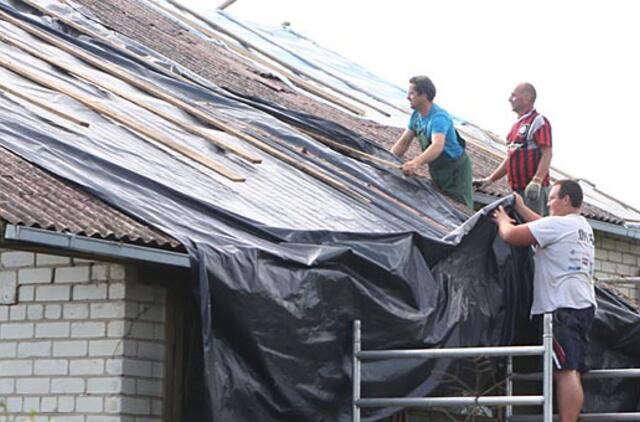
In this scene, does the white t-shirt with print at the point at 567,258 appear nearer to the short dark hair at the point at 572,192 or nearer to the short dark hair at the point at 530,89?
the short dark hair at the point at 572,192

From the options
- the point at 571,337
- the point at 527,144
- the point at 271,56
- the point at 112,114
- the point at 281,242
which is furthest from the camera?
the point at 271,56

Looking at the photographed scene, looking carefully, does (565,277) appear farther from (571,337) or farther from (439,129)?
(439,129)

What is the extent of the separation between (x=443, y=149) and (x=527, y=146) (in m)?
0.69

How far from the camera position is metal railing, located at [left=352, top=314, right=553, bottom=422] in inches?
359

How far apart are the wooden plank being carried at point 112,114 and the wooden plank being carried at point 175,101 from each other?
0.89m

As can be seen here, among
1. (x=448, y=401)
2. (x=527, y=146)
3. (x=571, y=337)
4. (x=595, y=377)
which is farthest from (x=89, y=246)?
(x=527, y=146)

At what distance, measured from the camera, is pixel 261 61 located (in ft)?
55.4

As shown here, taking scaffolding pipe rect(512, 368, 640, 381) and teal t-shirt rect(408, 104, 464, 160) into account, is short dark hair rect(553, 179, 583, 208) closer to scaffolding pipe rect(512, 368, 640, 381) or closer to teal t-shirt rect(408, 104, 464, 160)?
scaffolding pipe rect(512, 368, 640, 381)

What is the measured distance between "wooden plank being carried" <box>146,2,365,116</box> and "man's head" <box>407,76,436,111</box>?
10.9 feet

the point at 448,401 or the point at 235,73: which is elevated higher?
the point at 235,73

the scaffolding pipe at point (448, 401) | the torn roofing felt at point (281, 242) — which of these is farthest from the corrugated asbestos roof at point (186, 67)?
the scaffolding pipe at point (448, 401)

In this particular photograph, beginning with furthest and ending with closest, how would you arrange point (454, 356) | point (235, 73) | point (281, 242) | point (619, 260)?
1. point (619, 260)
2. point (235, 73)
3. point (281, 242)
4. point (454, 356)

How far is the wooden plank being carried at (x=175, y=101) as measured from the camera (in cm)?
1145

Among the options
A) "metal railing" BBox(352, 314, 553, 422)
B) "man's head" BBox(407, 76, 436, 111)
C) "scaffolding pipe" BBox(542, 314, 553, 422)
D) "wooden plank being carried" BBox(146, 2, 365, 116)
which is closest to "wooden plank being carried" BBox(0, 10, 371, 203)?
"man's head" BBox(407, 76, 436, 111)
